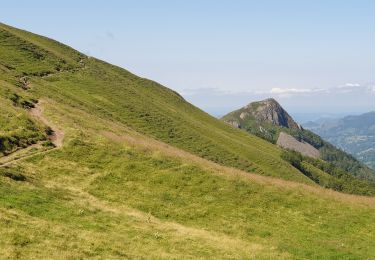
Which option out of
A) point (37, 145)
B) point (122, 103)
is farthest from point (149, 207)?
point (122, 103)

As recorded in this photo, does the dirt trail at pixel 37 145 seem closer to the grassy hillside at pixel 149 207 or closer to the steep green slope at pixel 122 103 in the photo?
the grassy hillside at pixel 149 207

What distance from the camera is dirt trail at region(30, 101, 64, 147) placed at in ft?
180

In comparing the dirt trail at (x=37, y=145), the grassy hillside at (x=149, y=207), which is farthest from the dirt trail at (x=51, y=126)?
the grassy hillside at (x=149, y=207)

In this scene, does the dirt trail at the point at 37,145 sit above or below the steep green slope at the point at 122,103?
below

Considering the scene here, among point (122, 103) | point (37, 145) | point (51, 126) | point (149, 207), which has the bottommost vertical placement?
point (149, 207)

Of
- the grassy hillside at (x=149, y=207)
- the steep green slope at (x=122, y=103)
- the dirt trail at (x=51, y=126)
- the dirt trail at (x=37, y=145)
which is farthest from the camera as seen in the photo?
the steep green slope at (x=122, y=103)

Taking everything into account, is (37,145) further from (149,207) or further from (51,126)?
(149,207)

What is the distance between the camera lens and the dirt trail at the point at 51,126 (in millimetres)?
54775

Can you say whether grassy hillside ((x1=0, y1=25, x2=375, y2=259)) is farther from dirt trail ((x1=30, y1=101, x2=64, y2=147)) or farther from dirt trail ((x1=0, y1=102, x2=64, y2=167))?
dirt trail ((x1=30, y1=101, x2=64, y2=147))

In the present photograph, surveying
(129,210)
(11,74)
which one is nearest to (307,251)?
(129,210)

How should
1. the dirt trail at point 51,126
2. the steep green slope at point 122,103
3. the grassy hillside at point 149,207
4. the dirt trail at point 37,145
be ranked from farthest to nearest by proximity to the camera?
the steep green slope at point 122,103
the dirt trail at point 51,126
the dirt trail at point 37,145
the grassy hillside at point 149,207

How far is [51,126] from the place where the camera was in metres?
61.3

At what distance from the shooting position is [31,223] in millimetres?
28078

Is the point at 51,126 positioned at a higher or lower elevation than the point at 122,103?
lower
